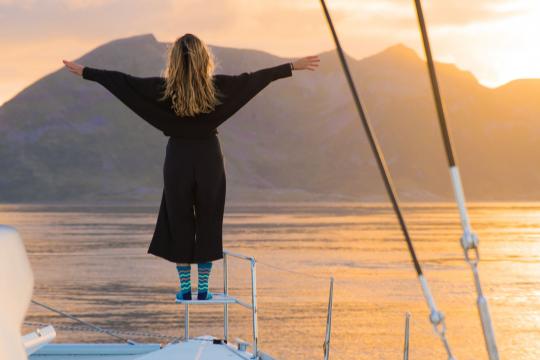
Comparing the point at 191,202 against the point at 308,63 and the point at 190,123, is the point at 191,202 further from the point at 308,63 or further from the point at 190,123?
Answer: the point at 308,63

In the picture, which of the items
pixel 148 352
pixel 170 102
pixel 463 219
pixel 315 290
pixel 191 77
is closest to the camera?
pixel 463 219

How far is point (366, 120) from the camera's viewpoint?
2.60 m

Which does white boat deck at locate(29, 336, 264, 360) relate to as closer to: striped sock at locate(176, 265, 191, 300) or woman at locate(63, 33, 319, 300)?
striped sock at locate(176, 265, 191, 300)

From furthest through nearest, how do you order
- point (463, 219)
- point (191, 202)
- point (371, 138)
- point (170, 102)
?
1. point (191, 202)
2. point (170, 102)
3. point (371, 138)
4. point (463, 219)

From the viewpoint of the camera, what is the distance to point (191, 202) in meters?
5.03

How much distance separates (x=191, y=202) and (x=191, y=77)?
25.5 inches

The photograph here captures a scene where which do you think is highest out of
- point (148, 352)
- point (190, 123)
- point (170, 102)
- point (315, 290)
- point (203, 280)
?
point (170, 102)

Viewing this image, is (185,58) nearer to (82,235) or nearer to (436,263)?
(436,263)

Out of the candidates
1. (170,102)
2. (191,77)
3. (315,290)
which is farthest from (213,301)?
(315,290)

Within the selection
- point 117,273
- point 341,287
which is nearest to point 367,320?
point 341,287

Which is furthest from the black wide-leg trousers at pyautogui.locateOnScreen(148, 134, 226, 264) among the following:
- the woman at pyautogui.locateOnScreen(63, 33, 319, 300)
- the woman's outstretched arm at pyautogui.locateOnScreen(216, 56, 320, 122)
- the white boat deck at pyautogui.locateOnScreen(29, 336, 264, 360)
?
the white boat deck at pyautogui.locateOnScreen(29, 336, 264, 360)

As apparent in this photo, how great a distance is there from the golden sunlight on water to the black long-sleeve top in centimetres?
2694

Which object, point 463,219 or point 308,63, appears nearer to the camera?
point 463,219

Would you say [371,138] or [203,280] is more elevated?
[371,138]
